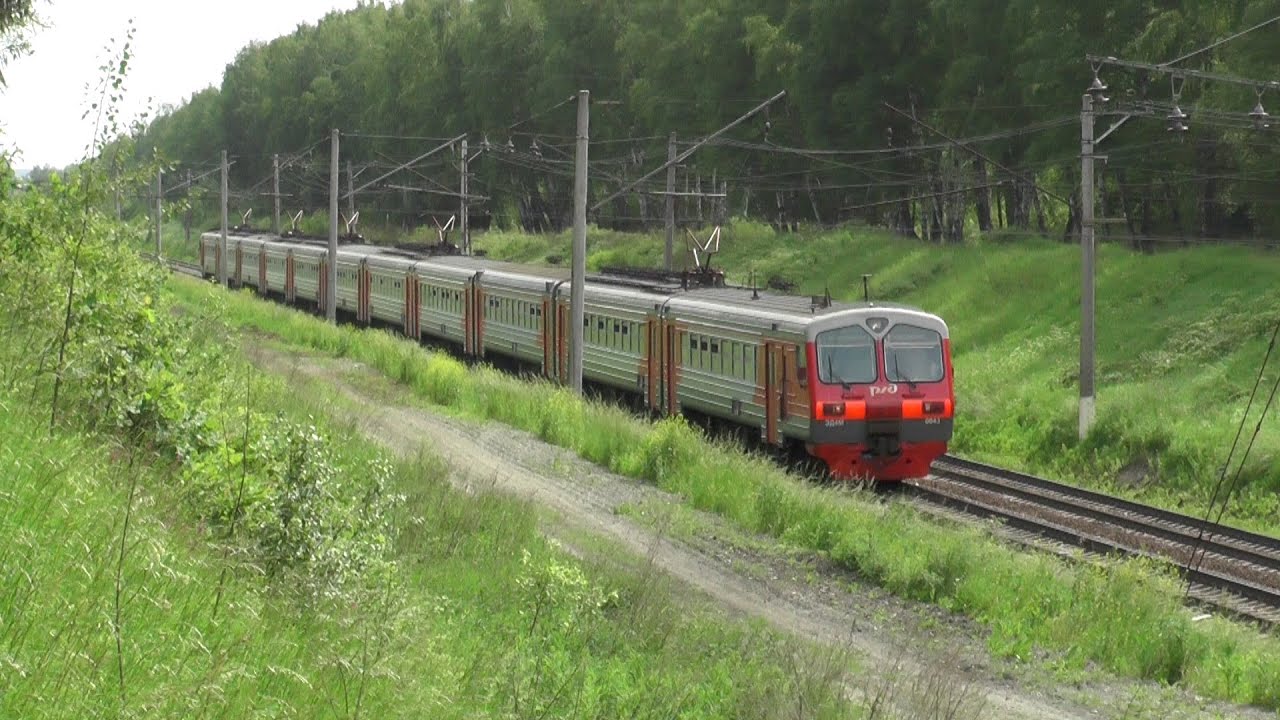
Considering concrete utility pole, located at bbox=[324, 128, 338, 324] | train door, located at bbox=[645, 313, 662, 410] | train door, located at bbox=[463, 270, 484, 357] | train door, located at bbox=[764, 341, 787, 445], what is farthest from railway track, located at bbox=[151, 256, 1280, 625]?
concrete utility pole, located at bbox=[324, 128, 338, 324]

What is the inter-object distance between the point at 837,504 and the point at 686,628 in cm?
681

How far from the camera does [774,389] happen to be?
78.6 ft

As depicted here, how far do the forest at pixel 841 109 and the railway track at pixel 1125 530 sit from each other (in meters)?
4.73

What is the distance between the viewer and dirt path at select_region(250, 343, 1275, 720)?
36.4ft

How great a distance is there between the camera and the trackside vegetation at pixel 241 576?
612 cm

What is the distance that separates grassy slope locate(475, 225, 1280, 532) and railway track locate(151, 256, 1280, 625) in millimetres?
2198

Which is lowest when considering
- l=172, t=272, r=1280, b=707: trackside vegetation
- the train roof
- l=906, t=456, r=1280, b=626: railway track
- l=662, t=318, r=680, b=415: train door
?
l=906, t=456, r=1280, b=626: railway track

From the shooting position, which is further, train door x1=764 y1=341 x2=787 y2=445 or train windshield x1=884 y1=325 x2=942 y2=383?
train door x1=764 y1=341 x2=787 y2=445

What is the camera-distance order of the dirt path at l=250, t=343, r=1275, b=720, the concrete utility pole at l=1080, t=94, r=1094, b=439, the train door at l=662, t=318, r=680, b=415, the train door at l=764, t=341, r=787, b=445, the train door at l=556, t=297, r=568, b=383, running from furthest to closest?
the train door at l=556, t=297, r=568, b=383 → the train door at l=662, t=318, r=680, b=415 → the concrete utility pole at l=1080, t=94, r=1094, b=439 → the train door at l=764, t=341, r=787, b=445 → the dirt path at l=250, t=343, r=1275, b=720

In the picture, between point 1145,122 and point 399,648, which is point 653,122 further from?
point 399,648

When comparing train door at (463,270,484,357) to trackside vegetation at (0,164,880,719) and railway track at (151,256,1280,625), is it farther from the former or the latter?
trackside vegetation at (0,164,880,719)

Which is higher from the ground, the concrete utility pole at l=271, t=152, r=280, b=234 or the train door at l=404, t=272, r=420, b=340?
the concrete utility pole at l=271, t=152, r=280, b=234

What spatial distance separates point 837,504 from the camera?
17.9 metres

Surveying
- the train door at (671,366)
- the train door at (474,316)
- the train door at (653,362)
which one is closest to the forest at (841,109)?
the train door at (474,316)
